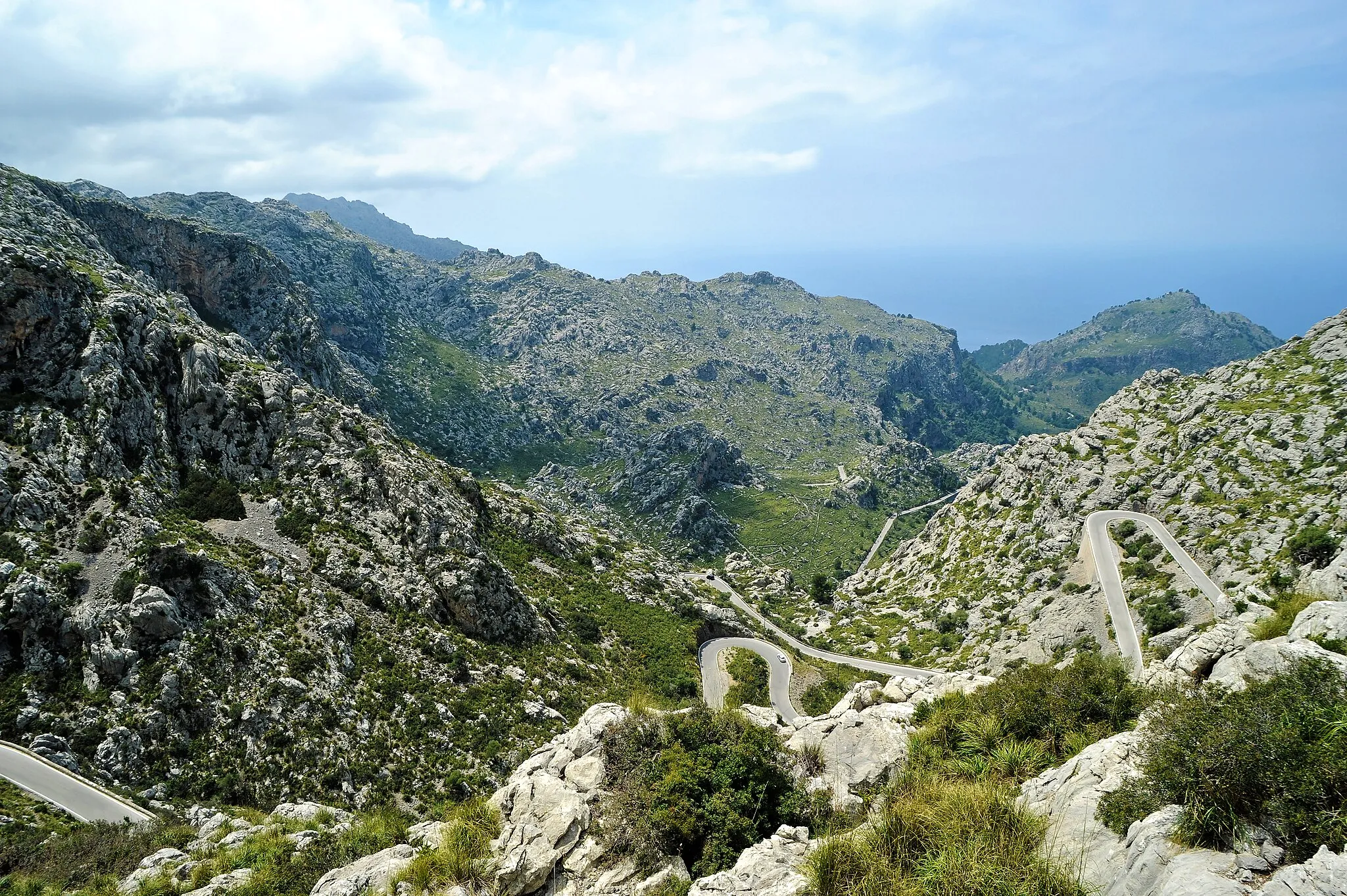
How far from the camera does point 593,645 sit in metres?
54.5

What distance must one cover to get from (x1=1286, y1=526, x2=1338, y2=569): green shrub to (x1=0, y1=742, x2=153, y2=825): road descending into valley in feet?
224

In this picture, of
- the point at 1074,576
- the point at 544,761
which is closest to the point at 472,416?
the point at 1074,576

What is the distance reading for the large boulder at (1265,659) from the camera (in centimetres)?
1218

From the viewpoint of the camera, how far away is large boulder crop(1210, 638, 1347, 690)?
40.0 feet

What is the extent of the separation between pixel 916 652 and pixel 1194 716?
208ft

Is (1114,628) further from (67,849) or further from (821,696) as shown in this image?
(67,849)

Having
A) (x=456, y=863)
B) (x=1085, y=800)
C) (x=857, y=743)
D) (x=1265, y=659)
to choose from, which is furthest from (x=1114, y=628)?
(x=456, y=863)

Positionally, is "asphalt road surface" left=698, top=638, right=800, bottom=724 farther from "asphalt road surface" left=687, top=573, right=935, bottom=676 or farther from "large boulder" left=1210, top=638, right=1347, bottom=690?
"large boulder" left=1210, top=638, right=1347, bottom=690

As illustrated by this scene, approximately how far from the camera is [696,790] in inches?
598

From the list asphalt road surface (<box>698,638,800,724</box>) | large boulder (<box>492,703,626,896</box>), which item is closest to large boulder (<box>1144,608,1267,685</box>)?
large boulder (<box>492,703,626,896</box>)

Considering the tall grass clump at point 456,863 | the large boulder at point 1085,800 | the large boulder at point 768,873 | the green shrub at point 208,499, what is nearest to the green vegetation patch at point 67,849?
the tall grass clump at point 456,863

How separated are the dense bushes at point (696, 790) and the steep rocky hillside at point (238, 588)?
11.7 meters

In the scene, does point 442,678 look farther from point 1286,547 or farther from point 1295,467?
point 1295,467

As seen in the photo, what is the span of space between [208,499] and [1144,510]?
90.0 meters
